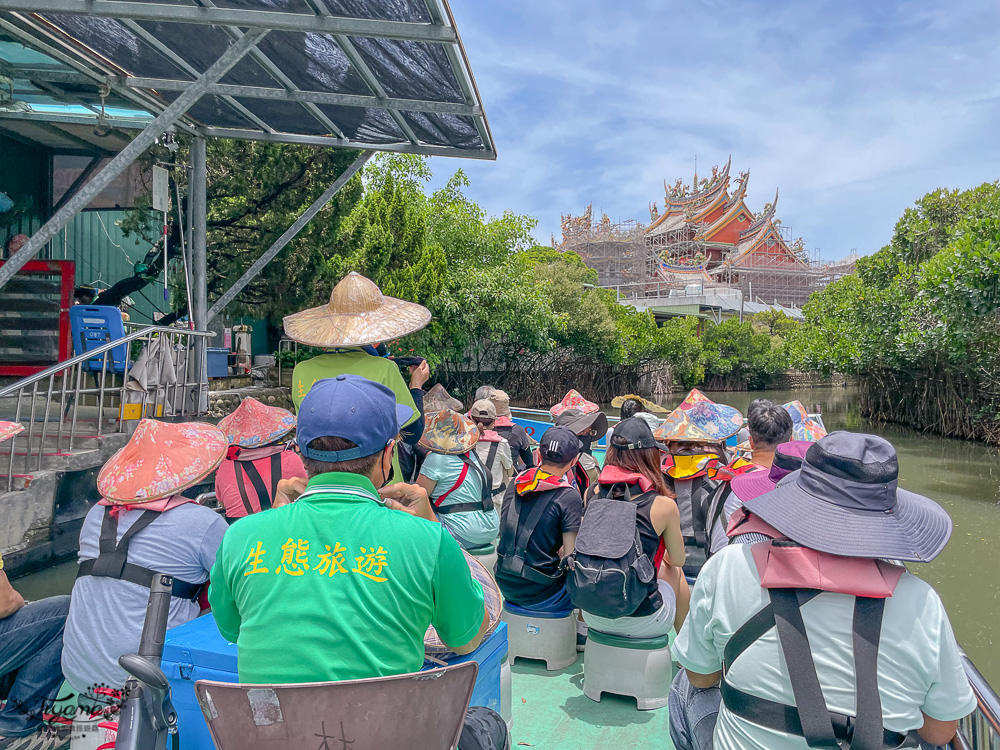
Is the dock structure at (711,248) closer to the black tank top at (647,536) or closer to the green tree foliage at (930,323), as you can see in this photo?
the green tree foliage at (930,323)

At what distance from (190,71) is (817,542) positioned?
233 inches

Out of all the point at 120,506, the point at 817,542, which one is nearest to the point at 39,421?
the point at 120,506

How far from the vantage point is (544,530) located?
3348 millimetres

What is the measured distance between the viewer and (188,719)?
2016mm

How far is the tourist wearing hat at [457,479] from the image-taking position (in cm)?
378

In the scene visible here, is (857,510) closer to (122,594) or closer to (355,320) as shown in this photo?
(122,594)

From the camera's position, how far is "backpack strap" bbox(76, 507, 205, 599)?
216 cm

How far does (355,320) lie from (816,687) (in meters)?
2.51

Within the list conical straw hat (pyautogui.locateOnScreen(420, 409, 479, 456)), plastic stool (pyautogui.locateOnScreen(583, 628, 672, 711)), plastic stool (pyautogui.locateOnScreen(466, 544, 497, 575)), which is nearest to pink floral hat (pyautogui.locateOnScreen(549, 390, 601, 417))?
plastic stool (pyautogui.locateOnScreen(466, 544, 497, 575))

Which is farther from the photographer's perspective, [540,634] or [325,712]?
[540,634]

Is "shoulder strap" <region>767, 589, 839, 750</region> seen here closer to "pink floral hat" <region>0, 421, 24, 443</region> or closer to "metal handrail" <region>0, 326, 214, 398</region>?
"pink floral hat" <region>0, 421, 24, 443</region>

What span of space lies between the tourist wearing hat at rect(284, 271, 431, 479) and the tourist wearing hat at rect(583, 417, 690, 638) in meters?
0.98

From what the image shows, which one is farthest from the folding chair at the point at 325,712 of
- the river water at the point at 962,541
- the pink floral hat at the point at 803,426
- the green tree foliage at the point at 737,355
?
the green tree foliage at the point at 737,355

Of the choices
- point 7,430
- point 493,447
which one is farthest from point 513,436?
point 7,430
